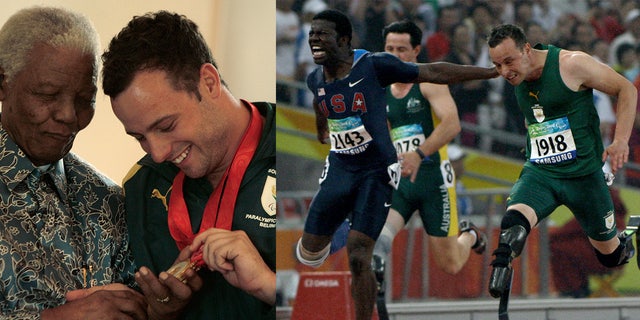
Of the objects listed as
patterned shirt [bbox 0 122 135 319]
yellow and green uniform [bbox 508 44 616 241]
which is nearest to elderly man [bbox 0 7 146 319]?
patterned shirt [bbox 0 122 135 319]

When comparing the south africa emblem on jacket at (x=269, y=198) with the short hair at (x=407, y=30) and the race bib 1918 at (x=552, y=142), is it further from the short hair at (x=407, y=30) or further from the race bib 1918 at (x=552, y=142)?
the race bib 1918 at (x=552, y=142)

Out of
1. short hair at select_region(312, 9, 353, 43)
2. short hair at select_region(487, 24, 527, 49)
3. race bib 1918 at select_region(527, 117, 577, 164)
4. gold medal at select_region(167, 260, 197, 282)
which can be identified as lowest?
gold medal at select_region(167, 260, 197, 282)

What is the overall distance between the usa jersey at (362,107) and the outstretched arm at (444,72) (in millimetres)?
14

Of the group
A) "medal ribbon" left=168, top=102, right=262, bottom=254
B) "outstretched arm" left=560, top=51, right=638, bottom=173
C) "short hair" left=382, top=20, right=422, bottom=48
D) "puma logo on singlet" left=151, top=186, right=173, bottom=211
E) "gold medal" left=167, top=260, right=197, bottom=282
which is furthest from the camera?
"puma logo on singlet" left=151, top=186, right=173, bottom=211

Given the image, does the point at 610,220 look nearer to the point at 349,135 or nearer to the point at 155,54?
the point at 349,135

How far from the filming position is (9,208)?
1788 mm

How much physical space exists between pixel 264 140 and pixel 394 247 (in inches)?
15.7

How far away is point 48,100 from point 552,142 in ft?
3.31

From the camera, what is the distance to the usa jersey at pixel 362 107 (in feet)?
4.99

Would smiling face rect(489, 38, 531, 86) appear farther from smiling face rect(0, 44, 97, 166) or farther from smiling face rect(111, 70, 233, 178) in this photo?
smiling face rect(0, 44, 97, 166)

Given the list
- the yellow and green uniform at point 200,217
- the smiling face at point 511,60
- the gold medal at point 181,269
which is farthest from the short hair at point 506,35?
the gold medal at point 181,269

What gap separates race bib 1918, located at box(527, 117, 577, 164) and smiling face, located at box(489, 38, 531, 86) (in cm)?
9

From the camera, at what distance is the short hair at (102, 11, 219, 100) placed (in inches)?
66.1

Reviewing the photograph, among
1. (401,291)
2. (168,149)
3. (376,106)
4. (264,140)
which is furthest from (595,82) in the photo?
(168,149)
